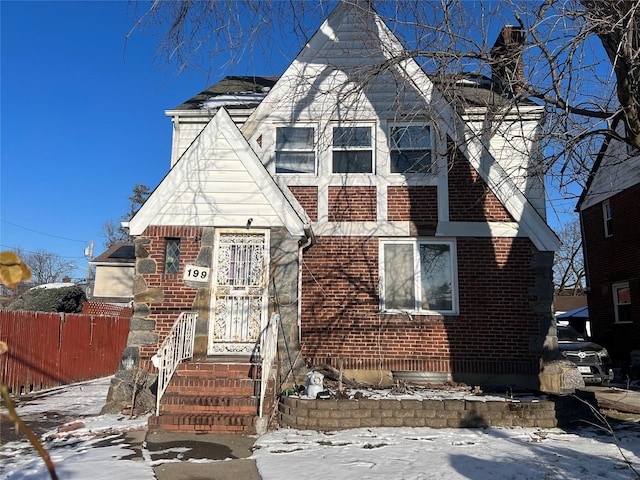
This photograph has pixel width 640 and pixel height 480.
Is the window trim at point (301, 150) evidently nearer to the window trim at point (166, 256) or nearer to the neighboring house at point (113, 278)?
the window trim at point (166, 256)

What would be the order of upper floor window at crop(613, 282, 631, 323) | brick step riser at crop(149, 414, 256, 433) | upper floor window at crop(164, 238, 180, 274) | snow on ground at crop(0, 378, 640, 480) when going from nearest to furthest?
snow on ground at crop(0, 378, 640, 480) < brick step riser at crop(149, 414, 256, 433) < upper floor window at crop(164, 238, 180, 274) < upper floor window at crop(613, 282, 631, 323)

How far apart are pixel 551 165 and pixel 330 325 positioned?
482cm

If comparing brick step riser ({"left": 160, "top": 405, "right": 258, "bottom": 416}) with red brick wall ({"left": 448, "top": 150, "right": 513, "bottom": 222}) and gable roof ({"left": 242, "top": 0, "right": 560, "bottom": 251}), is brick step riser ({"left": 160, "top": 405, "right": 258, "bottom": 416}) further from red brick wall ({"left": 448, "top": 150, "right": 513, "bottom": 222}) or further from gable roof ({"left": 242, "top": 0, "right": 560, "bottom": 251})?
gable roof ({"left": 242, "top": 0, "right": 560, "bottom": 251})

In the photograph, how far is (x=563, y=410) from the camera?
698 cm

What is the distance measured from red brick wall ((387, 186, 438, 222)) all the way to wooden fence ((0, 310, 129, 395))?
813 cm

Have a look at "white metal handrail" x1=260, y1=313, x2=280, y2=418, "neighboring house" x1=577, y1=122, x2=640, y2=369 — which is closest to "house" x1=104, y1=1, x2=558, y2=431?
"white metal handrail" x1=260, y1=313, x2=280, y2=418

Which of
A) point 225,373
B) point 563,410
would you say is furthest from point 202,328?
point 563,410

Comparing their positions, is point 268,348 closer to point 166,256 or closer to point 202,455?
point 202,455

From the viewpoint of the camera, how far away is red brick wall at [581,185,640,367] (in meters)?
16.2

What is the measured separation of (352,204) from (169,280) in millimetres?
3835

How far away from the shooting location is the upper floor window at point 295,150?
1006 centimetres

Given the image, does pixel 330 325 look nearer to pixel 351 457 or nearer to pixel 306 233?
pixel 306 233

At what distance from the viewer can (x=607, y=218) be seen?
711 inches

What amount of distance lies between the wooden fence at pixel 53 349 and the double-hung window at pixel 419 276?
765 centimetres
